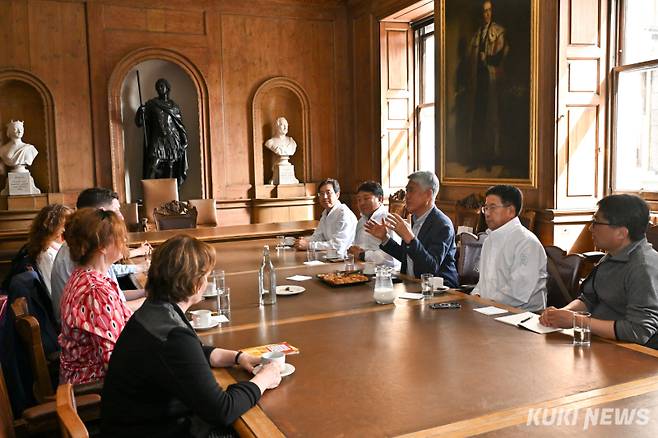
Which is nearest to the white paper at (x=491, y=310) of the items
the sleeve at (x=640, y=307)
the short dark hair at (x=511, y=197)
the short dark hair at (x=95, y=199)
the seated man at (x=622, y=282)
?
the seated man at (x=622, y=282)

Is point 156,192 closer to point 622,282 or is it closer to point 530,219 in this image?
point 530,219

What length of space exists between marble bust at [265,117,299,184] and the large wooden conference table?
632 centimetres

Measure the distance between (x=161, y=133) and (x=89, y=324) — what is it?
656 centimetres

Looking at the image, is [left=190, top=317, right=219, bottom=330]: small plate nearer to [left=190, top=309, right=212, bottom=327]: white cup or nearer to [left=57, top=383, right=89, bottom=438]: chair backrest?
[left=190, top=309, right=212, bottom=327]: white cup

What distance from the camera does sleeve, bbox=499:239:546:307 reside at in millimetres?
3082

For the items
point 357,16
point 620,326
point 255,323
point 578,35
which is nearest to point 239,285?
point 255,323

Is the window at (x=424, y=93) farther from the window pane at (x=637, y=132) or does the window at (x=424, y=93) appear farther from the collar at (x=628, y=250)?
the collar at (x=628, y=250)

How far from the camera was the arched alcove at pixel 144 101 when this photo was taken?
8.91m

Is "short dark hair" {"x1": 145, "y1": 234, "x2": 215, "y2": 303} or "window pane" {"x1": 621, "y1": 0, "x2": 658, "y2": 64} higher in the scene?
"window pane" {"x1": 621, "y1": 0, "x2": 658, "y2": 64}

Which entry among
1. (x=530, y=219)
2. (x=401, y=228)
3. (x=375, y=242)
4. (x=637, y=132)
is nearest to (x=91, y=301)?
(x=401, y=228)

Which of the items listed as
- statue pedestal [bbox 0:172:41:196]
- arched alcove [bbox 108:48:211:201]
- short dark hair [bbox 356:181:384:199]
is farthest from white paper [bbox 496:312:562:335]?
statue pedestal [bbox 0:172:41:196]

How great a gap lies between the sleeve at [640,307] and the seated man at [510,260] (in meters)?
0.71

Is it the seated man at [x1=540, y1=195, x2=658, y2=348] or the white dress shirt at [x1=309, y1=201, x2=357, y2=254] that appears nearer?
the seated man at [x1=540, y1=195, x2=658, y2=348]

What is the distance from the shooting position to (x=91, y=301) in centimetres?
226
